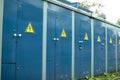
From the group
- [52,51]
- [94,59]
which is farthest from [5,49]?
[94,59]

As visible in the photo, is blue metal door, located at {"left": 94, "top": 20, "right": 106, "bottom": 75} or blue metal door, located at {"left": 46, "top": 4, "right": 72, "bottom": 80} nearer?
blue metal door, located at {"left": 46, "top": 4, "right": 72, "bottom": 80}

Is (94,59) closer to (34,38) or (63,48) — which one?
(63,48)

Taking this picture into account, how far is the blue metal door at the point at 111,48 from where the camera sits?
15.6m

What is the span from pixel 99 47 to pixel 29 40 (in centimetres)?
655

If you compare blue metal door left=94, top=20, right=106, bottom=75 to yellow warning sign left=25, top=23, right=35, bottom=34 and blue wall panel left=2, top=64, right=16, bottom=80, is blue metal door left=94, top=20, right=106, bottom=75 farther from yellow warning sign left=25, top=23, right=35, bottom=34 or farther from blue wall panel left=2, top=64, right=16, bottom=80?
blue wall panel left=2, top=64, right=16, bottom=80

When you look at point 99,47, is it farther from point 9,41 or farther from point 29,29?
point 9,41

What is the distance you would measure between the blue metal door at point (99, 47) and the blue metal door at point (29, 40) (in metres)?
5.23

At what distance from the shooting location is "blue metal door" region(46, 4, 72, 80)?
360 inches

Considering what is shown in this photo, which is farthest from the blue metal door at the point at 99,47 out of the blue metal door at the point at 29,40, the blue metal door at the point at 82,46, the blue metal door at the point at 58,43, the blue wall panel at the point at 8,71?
the blue wall panel at the point at 8,71

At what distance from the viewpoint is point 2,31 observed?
6988 millimetres

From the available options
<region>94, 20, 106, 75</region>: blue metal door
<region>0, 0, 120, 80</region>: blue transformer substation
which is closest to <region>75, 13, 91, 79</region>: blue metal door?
<region>0, 0, 120, 80</region>: blue transformer substation

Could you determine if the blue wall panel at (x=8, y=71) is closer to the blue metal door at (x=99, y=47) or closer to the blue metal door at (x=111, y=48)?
the blue metal door at (x=99, y=47)

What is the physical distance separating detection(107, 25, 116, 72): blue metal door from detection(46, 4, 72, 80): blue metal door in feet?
17.8

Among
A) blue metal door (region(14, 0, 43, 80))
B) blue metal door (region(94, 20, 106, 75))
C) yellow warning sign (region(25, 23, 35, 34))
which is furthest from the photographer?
blue metal door (region(94, 20, 106, 75))
